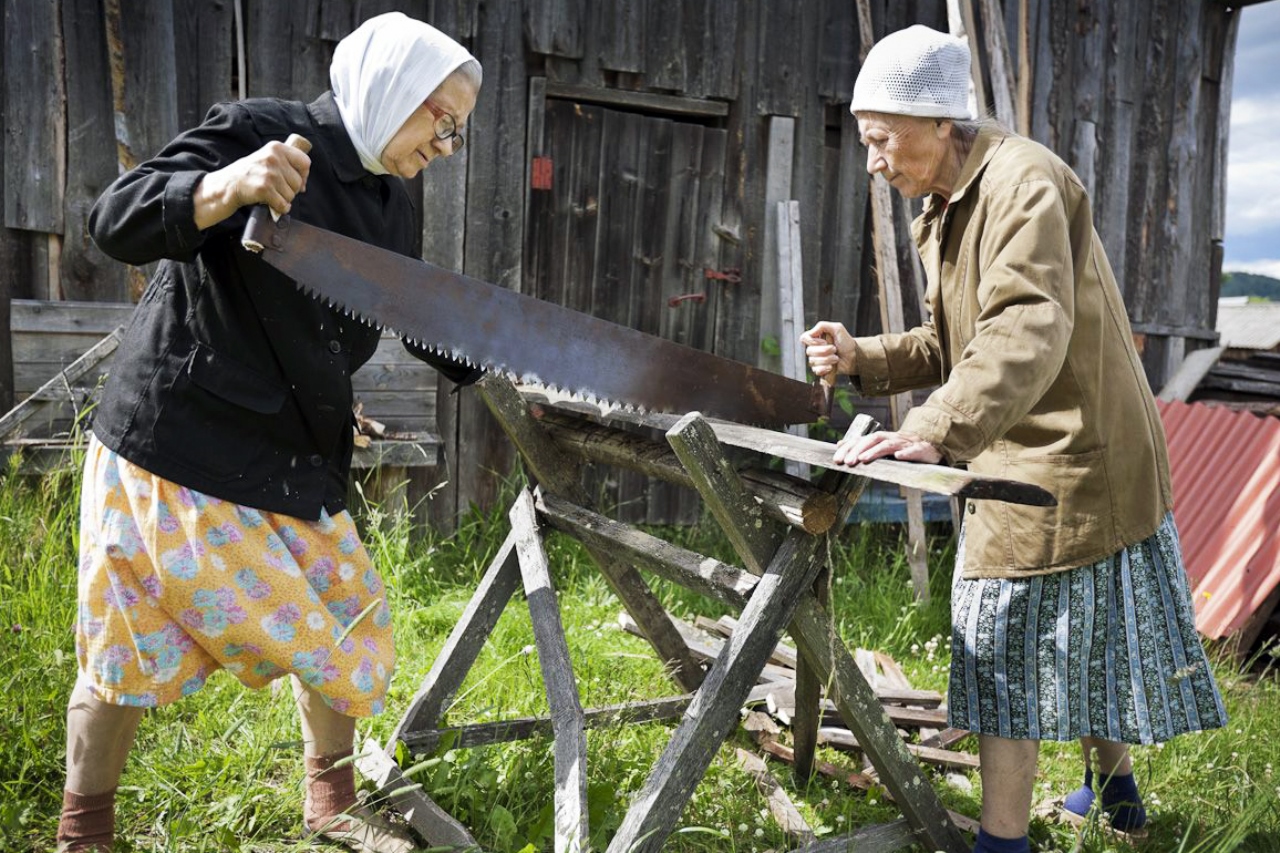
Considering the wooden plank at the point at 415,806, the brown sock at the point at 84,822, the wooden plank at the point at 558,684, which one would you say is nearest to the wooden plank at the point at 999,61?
the wooden plank at the point at 558,684

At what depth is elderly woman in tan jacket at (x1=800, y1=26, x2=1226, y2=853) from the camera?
2596 mm

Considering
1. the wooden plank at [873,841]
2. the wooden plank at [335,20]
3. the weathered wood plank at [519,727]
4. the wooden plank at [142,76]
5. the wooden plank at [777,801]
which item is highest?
the wooden plank at [335,20]

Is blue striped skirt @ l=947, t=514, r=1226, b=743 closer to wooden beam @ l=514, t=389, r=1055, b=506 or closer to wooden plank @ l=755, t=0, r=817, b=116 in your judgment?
wooden beam @ l=514, t=389, r=1055, b=506

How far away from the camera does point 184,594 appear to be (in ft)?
7.97

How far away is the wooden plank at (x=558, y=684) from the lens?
106 inches

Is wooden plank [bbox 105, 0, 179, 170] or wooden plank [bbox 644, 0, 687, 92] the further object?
wooden plank [bbox 644, 0, 687, 92]

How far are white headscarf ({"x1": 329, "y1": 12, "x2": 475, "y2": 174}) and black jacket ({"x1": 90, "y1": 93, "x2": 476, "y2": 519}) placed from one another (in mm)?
87

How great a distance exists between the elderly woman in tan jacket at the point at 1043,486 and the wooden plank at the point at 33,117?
3945mm

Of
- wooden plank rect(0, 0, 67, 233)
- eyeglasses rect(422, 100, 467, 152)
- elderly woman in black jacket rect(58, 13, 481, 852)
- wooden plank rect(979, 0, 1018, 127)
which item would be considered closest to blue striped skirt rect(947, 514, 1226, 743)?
elderly woman in black jacket rect(58, 13, 481, 852)

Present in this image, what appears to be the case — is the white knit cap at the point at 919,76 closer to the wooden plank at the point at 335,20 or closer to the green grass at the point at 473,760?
the green grass at the point at 473,760

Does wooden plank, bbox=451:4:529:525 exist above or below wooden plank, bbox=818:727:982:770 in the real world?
above

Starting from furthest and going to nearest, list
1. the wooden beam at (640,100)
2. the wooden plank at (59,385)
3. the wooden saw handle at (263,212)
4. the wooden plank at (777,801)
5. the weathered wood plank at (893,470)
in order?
the wooden beam at (640,100) < the wooden plank at (59,385) < the wooden plank at (777,801) < the wooden saw handle at (263,212) < the weathered wood plank at (893,470)

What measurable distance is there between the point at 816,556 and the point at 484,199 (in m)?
3.51

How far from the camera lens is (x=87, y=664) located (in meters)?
2.44
